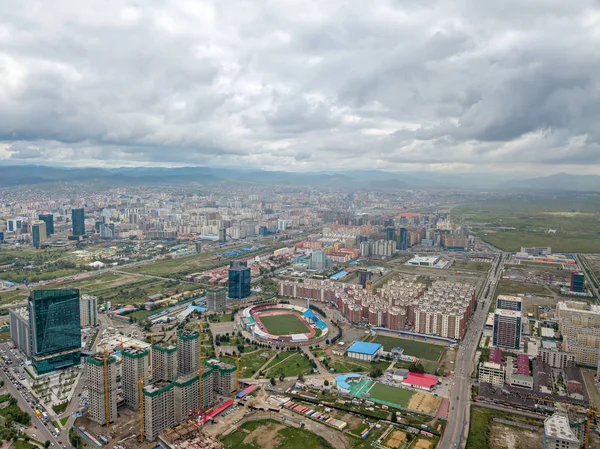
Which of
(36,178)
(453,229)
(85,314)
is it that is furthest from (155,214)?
(36,178)

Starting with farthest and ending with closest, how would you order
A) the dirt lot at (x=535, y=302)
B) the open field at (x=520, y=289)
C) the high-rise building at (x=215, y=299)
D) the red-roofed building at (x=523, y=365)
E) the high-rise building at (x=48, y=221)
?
the high-rise building at (x=48, y=221), the open field at (x=520, y=289), the dirt lot at (x=535, y=302), the high-rise building at (x=215, y=299), the red-roofed building at (x=523, y=365)

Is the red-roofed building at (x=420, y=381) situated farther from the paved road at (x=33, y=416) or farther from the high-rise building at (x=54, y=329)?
the high-rise building at (x=54, y=329)

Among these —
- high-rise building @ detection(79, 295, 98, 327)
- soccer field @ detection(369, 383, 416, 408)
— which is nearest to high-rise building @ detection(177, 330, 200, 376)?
soccer field @ detection(369, 383, 416, 408)

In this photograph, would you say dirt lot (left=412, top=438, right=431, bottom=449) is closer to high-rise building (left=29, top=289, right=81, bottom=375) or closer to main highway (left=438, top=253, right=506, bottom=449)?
main highway (left=438, top=253, right=506, bottom=449)

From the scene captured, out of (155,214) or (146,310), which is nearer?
(146,310)

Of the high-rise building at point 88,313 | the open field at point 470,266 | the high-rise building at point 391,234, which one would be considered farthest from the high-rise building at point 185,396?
the high-rise building at point 391,234

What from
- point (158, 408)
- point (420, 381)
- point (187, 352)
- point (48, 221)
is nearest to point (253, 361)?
point (187, 352)

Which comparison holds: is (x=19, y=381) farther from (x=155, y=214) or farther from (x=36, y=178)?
(x=36, y=178)
